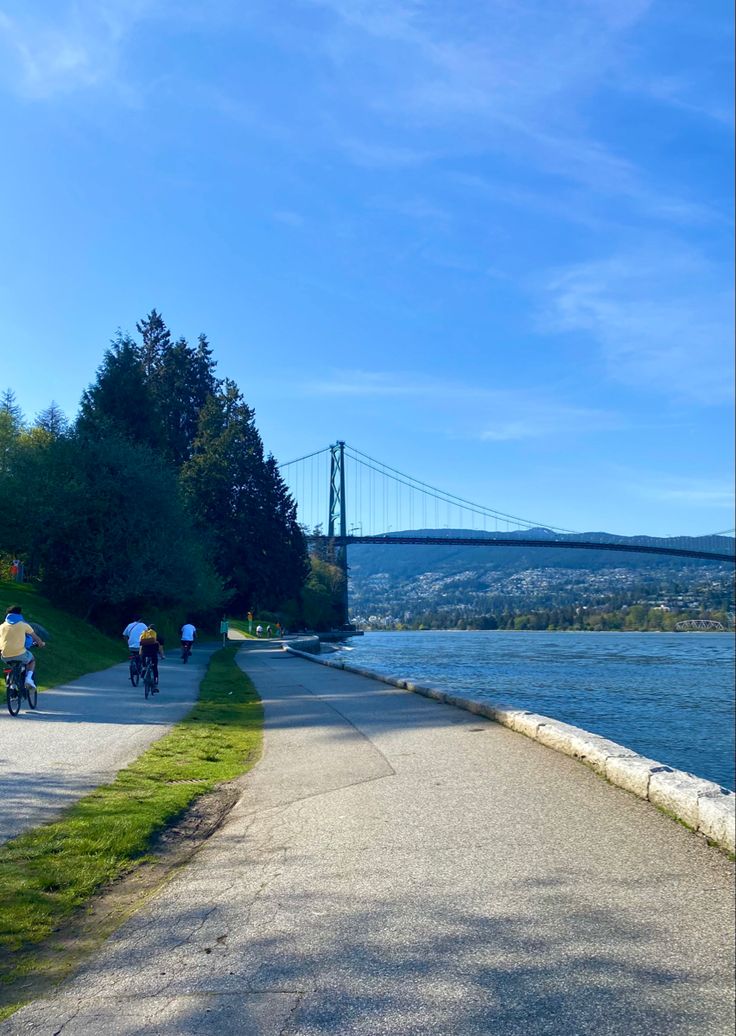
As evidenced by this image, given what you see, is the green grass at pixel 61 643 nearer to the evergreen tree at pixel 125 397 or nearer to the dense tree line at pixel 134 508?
the dense tree line at pixel 134 508

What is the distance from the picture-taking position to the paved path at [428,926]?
350 centimetres

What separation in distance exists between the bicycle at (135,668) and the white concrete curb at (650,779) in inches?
378

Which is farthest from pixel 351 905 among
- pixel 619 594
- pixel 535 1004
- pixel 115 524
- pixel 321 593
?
pixel 619 594

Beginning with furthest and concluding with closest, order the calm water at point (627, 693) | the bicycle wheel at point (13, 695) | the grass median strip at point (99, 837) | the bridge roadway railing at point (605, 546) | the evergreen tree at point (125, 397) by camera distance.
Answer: the bridge roadway railing at point (605, 546), the evergreen tree at point (125, 397), the calm water at point (627, 693), the bicycle wheel at point (13, 695), the grass median strip at point (99, 837)

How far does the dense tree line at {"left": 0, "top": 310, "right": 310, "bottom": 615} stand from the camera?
32.7 meters

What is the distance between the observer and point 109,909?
473 centimetres

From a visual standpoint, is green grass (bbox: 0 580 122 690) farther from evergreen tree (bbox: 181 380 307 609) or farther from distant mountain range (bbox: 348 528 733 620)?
distant mountain range (bbox: 348 528 733 620)

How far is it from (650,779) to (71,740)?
21.7 feet

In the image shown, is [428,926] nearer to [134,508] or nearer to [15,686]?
[15,686]

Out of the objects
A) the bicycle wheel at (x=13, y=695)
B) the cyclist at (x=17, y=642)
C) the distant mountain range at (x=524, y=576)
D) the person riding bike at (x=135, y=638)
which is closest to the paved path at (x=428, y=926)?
the bicycle wheel at (x=13, y=695)

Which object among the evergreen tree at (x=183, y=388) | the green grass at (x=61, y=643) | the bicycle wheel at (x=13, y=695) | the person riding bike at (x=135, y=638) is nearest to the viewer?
the bicycle wheel at (x=13, y=695)

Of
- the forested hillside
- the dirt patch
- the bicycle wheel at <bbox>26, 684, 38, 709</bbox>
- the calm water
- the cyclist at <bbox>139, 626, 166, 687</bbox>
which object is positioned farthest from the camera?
the forested hillside

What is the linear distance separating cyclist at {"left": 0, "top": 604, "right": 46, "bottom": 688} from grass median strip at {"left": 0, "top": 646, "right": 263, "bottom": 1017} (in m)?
3.28

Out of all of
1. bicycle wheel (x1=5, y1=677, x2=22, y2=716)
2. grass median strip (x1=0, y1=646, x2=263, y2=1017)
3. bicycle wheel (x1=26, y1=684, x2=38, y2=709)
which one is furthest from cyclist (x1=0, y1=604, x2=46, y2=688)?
grass median strip (x1=0, y1=646, x2=263, y2=1017)
